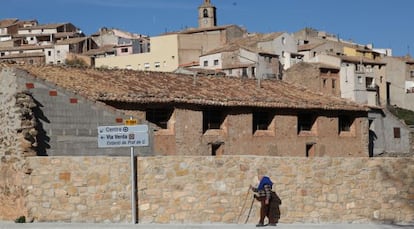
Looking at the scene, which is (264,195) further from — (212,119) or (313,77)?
(313,77)

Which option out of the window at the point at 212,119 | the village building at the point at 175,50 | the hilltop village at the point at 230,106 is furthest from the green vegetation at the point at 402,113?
the window at the point at 212,119

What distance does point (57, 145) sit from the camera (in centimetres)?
1988

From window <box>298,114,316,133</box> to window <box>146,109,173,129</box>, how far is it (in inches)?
331

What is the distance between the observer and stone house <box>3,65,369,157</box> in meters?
29.5

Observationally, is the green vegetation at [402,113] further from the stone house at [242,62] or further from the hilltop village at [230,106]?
the stone house at [242,62]

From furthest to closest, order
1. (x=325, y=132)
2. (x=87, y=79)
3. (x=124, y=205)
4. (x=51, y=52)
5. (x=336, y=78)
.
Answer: (x=51, y=52) → (x=336, y=78) → (x=325, y=132) → (x=87, y=79) → (x=124, y=205)

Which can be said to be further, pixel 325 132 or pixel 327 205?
pixel 325 132

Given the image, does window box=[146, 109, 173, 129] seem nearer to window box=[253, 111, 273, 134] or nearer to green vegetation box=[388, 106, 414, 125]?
window box=[253, 111, 273, 134]

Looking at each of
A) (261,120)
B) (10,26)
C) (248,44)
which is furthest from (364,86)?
(10,26)

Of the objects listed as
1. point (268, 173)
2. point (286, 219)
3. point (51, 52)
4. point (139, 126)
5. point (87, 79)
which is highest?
point (51, 52)

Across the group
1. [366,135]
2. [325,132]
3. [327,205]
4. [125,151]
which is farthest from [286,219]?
[366,135]

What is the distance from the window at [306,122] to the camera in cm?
3581

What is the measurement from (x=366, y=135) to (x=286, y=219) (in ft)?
78.9

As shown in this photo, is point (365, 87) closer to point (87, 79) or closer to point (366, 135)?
point (366, 135)
